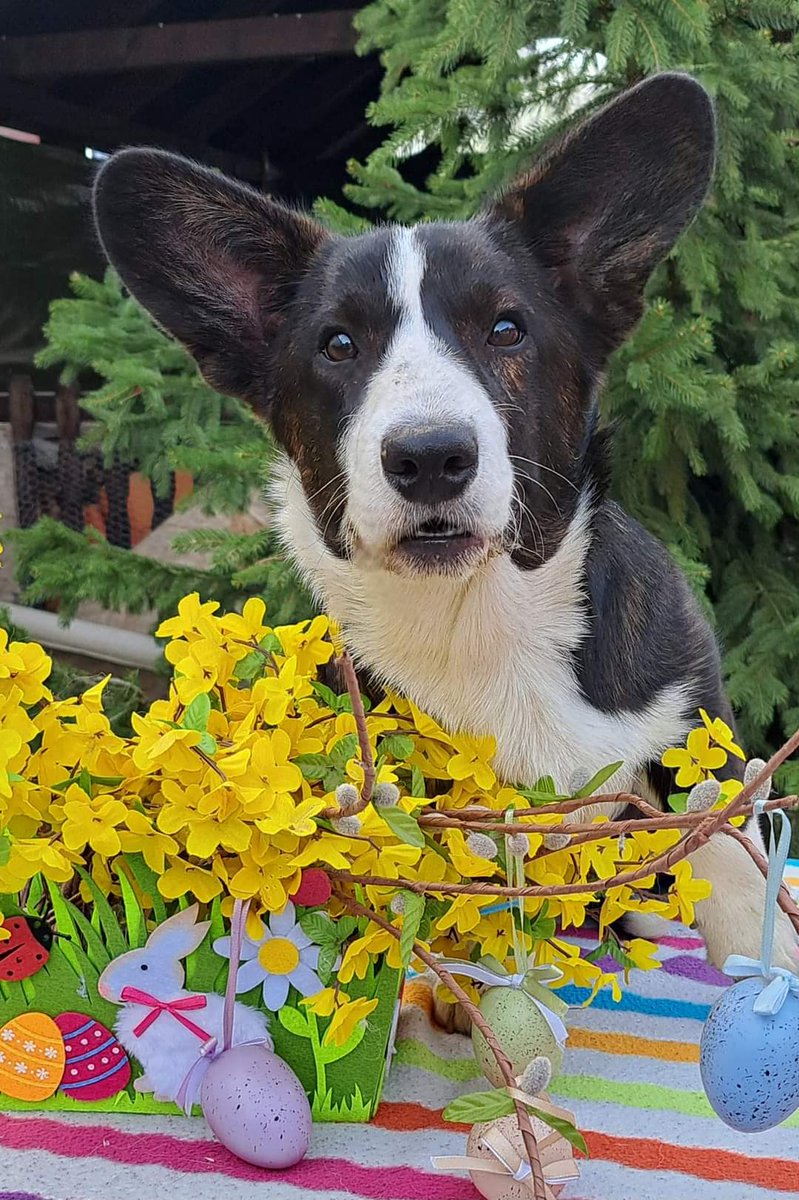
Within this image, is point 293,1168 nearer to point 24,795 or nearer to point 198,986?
point 198,986

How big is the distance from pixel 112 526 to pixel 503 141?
2368 mm

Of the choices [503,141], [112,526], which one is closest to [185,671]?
[503,141]

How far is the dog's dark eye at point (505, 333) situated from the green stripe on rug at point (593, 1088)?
755mm

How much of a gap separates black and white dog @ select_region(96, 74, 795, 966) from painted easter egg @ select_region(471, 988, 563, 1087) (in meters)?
0.27

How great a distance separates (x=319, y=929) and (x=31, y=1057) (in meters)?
0.30

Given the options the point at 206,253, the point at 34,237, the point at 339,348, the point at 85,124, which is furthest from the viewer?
the point at 85,124

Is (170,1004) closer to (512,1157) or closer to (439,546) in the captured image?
(512,1157)

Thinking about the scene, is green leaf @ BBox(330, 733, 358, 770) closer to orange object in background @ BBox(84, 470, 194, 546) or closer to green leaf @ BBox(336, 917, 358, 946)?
green leaf @ BBox(336, 917, 358, 946)

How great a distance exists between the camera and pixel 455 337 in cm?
103

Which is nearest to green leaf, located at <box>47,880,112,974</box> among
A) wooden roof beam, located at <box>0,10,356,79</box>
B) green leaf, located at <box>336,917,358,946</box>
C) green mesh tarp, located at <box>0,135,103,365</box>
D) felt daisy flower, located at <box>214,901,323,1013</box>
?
felt daisy flower, located at <box>214,901,323,1013</box>

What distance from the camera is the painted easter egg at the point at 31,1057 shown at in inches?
37.1

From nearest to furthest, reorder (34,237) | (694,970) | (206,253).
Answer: (206,253), (694,970), (34,237)

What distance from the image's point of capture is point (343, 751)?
91cm

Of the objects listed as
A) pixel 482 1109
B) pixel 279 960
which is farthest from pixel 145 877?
pixel 482 1109
